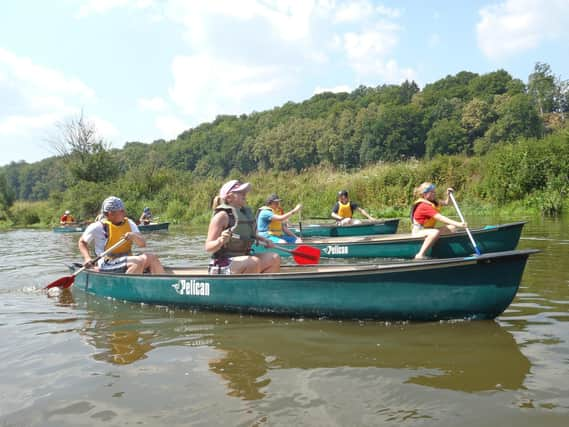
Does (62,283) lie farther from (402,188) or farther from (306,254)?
(402,188)

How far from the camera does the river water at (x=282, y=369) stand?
306 centimetres

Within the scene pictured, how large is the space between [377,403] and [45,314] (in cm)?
440

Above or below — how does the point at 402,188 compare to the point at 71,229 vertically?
above

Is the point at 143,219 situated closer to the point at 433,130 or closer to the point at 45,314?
the point at 45,314

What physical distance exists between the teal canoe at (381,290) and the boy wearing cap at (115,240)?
3.10ft

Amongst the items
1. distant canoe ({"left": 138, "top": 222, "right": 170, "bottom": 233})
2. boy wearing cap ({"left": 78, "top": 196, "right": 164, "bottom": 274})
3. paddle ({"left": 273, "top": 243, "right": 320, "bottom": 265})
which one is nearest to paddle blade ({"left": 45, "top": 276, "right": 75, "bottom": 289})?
boy wearing cap ({"left": 78, "top": 196, "right": 164, "bottom": 274})

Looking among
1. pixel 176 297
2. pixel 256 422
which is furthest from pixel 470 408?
pixel 176 297

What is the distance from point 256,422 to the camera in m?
2.96

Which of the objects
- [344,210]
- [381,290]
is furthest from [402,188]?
[381,290]

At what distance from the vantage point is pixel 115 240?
648 centimetres

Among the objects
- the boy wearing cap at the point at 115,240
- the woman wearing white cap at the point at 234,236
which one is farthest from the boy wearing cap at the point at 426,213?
the boy wearing cap at the point at 115,240

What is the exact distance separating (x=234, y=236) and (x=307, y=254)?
1.56m

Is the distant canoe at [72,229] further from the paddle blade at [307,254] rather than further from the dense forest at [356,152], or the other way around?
the paddle blade at [307,254]

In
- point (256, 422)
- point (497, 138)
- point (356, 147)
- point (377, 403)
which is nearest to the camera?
point (256, 422)
